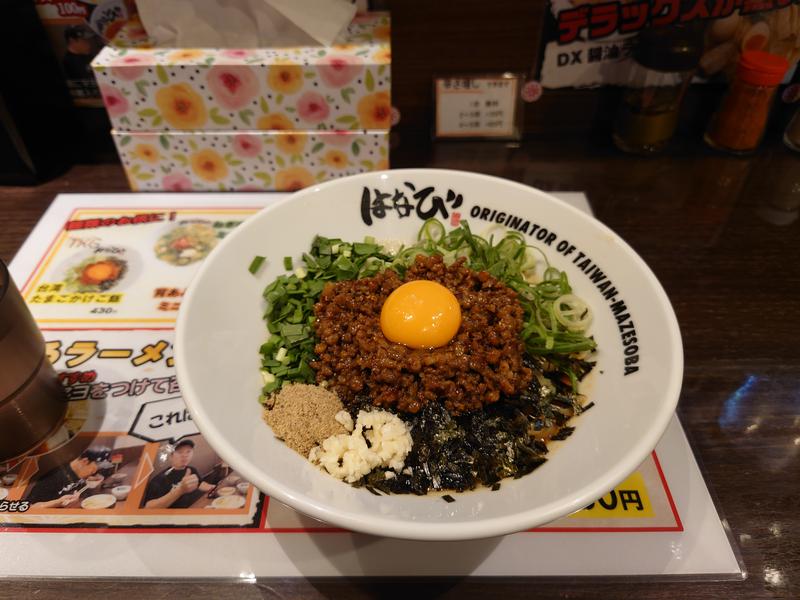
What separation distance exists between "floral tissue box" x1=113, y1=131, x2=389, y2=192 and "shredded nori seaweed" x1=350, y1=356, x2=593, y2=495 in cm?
130

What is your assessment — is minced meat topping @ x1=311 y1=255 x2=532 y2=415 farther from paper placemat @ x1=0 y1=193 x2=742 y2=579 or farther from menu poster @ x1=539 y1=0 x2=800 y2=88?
menu poster @ x1=539 y1=0 x2=800 y2=88

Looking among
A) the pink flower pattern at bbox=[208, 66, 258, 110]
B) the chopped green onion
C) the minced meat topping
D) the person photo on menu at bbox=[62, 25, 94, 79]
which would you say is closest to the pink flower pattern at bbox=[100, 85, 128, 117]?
the pink flower pattern at bbox=[208, 66, 258, 110]

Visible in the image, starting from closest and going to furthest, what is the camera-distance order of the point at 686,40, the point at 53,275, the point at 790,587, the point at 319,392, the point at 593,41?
1. the point at 790,587
2. the point at 319,392
3. the point at 53,275
4. the point at 686,40
5. the point at 593,41

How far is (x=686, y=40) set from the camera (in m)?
2.46

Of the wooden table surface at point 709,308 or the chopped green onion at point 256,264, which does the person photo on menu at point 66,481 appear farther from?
the chopped green onion at point 256,264

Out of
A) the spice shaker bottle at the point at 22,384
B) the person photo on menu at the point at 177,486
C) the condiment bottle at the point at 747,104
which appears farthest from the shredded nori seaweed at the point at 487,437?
the condiment bottle at the point at 747,104

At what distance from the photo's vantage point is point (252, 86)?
7.50 ft

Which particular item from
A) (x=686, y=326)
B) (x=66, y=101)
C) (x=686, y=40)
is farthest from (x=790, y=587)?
(x=66, y=101)

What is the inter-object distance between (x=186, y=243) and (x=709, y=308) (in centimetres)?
215

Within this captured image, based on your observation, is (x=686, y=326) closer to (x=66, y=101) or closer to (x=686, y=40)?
(x=686, y=40)

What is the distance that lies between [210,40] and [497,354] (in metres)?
1.83

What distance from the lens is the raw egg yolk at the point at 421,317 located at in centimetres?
165

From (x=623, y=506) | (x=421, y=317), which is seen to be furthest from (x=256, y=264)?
(x=623, y=506)

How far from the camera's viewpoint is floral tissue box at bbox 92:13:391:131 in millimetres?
2236
